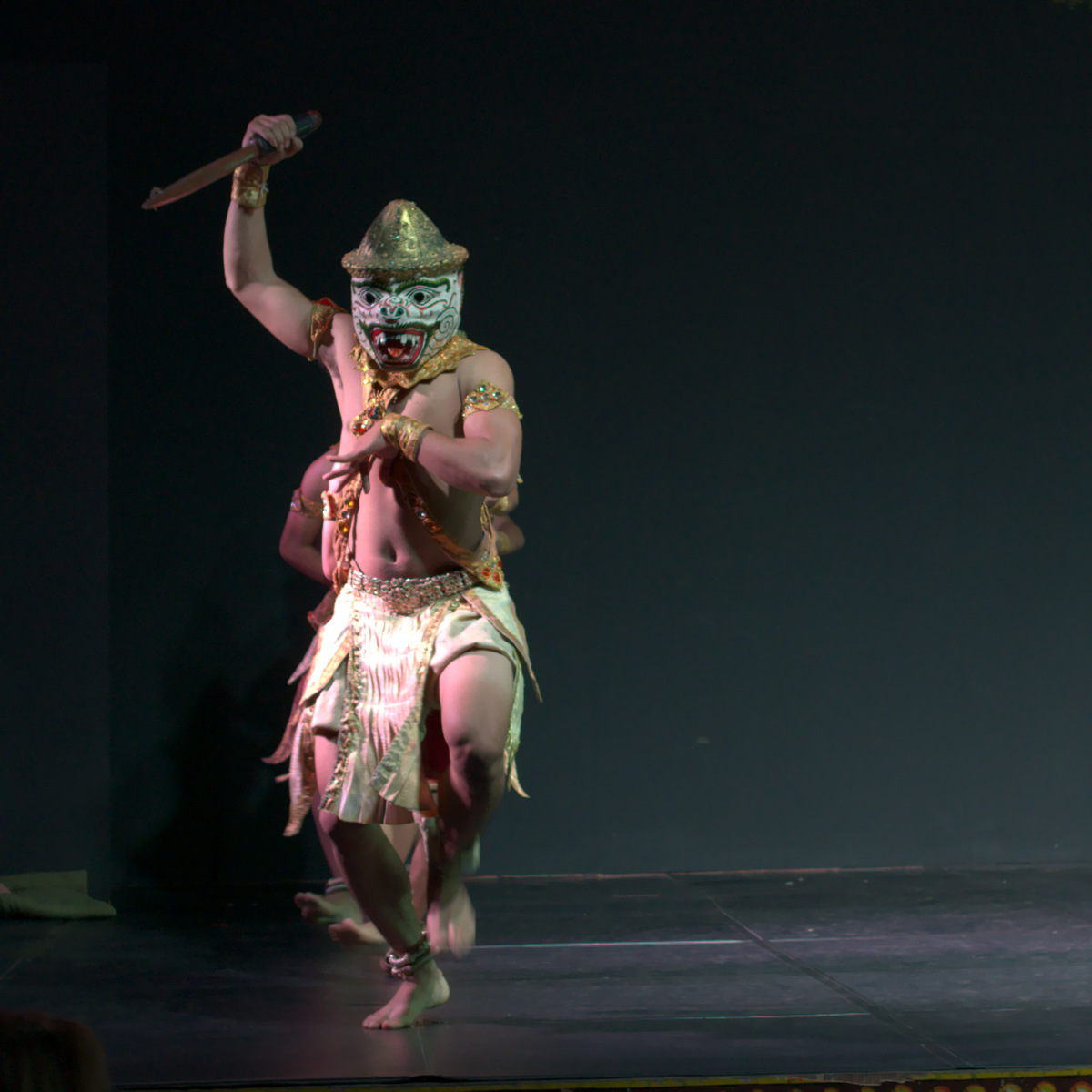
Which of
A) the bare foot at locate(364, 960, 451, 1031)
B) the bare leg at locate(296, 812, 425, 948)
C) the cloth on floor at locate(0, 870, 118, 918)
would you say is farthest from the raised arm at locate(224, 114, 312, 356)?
the cloth on floor at locate(0, 870, 118, 918)

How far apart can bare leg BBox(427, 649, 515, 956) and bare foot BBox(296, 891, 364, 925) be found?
786 mm

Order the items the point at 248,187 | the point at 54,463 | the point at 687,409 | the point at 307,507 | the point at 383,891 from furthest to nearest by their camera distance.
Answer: the point at 687,409 < the point at 54,463 < the point at 307,507 < the point at 248,187 < the point at 383,891

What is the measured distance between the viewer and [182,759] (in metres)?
4.44

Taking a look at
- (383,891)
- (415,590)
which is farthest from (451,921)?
(415,590)

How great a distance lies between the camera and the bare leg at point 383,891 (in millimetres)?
2730

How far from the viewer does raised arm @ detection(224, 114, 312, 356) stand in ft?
9.63

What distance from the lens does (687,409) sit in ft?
15.1

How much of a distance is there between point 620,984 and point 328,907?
865mm

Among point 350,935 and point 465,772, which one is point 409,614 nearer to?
point 465,772

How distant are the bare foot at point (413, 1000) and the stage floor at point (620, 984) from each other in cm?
3

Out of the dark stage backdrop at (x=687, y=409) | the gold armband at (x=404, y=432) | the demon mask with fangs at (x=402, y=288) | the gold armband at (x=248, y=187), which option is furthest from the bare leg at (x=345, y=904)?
the gold armband at (x=248, y=187)

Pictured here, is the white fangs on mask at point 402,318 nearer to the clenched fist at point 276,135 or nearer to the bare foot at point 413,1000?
the clenched fist at point 276,135

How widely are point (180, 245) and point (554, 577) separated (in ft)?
5.08

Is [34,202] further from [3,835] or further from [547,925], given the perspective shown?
[547,925]
